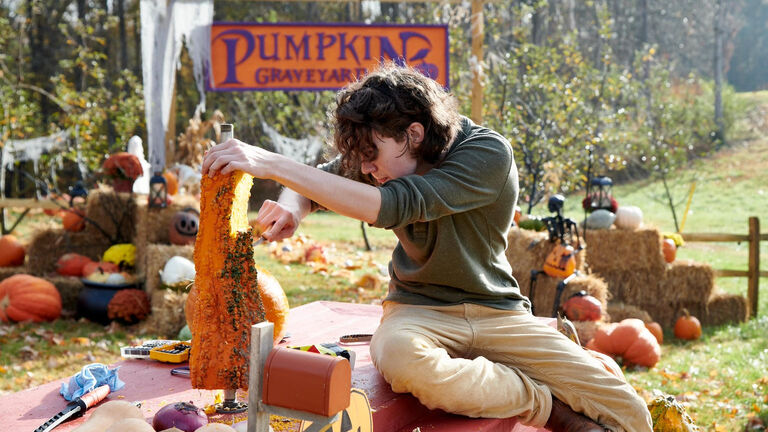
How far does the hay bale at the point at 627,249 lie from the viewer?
6.68 meters

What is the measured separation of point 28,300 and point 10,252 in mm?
1258

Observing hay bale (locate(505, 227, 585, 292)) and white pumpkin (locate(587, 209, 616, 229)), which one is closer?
hay bale (locate(505, 227, 585, 292))

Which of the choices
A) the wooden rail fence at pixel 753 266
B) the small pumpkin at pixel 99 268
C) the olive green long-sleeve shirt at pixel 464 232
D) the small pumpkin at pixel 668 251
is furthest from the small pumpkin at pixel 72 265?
the wooden rail fence at pixel 753 266

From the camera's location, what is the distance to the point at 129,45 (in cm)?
1859

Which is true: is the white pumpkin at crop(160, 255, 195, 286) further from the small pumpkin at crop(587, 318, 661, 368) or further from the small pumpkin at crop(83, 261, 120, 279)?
the small pumpkin at crop(587, 318, 661, 368)

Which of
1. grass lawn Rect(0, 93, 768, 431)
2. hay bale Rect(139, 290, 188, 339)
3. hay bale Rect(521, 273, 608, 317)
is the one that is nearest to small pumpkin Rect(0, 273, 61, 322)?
grass lawn Rect(0, 93, 768, 431)

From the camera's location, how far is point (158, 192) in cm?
640

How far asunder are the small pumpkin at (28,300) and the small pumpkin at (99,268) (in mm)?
305

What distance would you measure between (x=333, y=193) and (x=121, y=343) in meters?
4.13

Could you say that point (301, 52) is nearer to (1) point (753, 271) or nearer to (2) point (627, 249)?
(2) point (627, 249)

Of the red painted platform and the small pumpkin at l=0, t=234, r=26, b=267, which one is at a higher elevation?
the red painted platform

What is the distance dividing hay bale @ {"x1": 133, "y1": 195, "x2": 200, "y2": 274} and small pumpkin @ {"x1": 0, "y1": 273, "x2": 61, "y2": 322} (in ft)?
2.47

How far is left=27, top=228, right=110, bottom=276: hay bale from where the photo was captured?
7082 mm

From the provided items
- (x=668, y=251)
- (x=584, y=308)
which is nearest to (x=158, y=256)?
(x=584, y=308)
